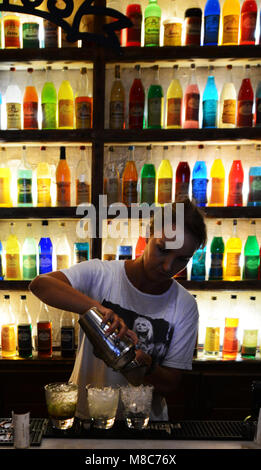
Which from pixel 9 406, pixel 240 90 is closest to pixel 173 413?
pixel 9 406

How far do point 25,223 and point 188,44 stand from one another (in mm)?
1334

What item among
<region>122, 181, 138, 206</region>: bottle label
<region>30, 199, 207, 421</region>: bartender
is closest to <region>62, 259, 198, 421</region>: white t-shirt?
<region>30, 199, 207, 421</region>: bartender

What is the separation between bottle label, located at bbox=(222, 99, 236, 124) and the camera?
6.88 feet

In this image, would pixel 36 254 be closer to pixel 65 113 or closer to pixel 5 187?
pixel 5 187

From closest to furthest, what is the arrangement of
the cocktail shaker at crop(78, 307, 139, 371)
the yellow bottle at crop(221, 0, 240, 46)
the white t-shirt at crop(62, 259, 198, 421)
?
the cocktail shaker at crop(78, 307, 139, 371) < the white t-shirt at crop(62, 259, 198, 421) < the yellow bottle at crop(221, 0, 240, 46)

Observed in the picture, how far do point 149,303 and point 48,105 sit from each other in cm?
139

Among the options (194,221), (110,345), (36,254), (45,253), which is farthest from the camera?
(36,254)

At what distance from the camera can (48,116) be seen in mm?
2133

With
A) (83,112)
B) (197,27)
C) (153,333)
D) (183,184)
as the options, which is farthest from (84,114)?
(153,333)

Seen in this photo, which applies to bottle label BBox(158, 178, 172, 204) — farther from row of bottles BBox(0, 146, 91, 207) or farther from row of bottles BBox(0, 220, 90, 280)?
row of bottles BBox(0, 220, 90, 280)

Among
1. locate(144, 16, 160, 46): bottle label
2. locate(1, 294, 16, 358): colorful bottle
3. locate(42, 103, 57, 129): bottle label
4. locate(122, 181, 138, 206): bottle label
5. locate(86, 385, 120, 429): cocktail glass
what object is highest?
locate(144, 16, 160, 46): bottle label

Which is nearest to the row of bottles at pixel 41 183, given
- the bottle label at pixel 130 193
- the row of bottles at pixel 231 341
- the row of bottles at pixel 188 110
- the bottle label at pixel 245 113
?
the bottle label at pixel 130 193

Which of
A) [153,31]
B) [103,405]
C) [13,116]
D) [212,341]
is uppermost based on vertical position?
[153,31]

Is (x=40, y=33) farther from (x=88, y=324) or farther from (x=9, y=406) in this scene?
(x=9, y=406)
